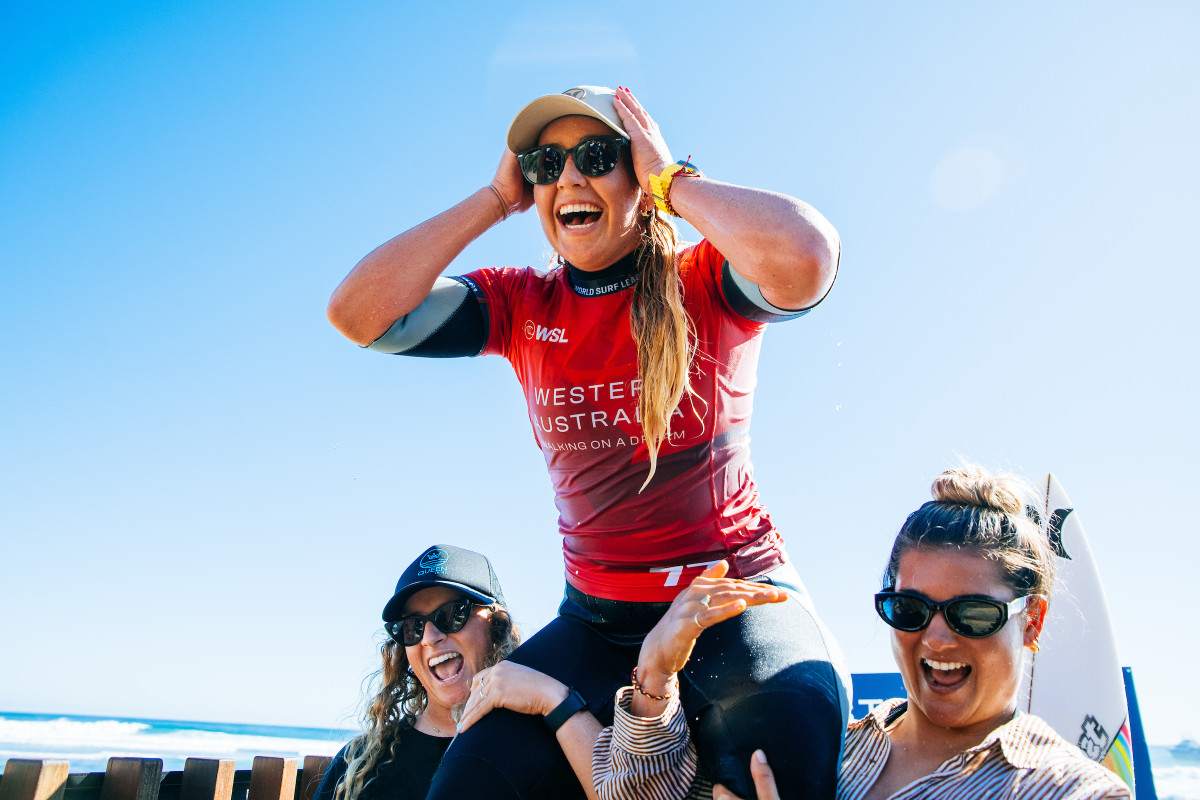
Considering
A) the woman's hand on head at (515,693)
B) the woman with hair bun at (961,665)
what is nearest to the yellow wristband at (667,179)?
the woman with hair bun at (961,665)

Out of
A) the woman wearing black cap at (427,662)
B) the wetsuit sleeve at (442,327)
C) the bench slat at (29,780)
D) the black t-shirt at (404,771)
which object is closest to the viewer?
the wetsuit sleeve at (442,327)

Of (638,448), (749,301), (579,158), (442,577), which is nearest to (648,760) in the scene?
(638,448)

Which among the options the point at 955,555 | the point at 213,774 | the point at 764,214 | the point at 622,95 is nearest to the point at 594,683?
the point at 955,555

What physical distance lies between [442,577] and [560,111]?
8.02 ft

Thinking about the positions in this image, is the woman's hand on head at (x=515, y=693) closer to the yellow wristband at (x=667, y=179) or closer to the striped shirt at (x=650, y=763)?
the striped shirt at (x=650, y=763)

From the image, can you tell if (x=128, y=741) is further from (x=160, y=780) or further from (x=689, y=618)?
(x=689, y=618)

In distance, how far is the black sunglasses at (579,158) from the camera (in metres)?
2.59

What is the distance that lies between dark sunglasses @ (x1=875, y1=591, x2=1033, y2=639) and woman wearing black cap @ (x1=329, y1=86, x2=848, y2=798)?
31cm

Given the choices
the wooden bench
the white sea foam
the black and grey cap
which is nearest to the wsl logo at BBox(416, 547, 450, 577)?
the black and grey cap

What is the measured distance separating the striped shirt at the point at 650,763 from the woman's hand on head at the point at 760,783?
14 cm

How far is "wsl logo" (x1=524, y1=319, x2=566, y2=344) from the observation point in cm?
263

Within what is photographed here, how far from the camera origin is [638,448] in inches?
97.2

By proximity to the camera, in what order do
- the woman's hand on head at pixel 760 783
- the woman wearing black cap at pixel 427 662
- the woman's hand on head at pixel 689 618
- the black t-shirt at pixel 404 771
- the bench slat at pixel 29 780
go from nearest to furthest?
the woman's hand on head at pixel 760 783, the woman's hand on head at pixel 689 618, the bench slat at pixel 29 780, the black t-shirt at pixel 404 771, the woman wearing black cap at pixel 427 662

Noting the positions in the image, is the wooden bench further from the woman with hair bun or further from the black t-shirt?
the woman with hair bun
